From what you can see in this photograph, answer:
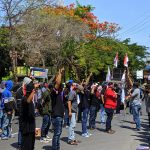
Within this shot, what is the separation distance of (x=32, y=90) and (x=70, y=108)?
3.28 m

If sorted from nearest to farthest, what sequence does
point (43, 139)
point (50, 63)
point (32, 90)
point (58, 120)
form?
point (32, 90), point (58, 120), point (43, 139), point (50, 63)

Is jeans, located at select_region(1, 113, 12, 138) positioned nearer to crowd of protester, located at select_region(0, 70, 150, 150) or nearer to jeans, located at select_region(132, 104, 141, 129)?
crowd of protester, located at select_region(0, 70, 150, 150)

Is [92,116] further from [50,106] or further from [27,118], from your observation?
[27,118]

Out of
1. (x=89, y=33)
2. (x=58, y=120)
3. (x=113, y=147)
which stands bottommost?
(x=113, y=147)

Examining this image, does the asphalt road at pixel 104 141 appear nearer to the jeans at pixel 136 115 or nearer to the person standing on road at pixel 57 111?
the jeans at pixel 136 115

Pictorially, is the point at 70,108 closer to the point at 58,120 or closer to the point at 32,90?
the point at 58,120

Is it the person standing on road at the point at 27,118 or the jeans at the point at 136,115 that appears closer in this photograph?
the person standing on road at the point at 27,118

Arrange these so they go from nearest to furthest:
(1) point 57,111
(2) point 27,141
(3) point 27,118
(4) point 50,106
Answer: (2) point 27,141
(3) point 27,118
(1) point 57,111
(4) point 50,106

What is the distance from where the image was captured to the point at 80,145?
1295cm

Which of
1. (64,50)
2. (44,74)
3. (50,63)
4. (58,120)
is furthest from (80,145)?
(50,63)

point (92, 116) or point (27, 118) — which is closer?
point (27, 118)

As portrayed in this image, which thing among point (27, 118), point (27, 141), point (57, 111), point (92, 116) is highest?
point (57, 111)

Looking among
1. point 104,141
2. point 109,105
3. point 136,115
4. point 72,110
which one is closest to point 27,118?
point 72,110

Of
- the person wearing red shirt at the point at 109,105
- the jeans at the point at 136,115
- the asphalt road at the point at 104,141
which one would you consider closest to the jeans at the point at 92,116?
the asphalt road at the point at 104,141
